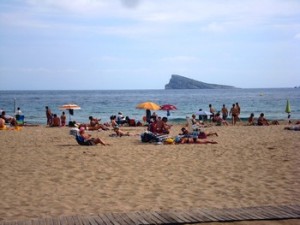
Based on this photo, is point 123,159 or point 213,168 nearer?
point 213,168

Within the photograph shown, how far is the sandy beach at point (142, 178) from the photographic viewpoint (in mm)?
6004

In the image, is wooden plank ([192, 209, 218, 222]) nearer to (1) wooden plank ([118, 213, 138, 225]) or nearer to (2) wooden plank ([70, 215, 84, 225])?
(1) wooden plank ([118, 213, 138, 225])

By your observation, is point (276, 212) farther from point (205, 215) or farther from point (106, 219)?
point (106, 219)

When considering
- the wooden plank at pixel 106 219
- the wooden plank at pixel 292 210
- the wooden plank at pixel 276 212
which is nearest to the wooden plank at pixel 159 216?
the wooden plank at pixel 106 219

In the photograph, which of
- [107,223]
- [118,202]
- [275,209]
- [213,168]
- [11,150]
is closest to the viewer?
[107,223]

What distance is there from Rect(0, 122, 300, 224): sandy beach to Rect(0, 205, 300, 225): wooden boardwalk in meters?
0.35

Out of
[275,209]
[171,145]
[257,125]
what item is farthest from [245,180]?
[257,125]

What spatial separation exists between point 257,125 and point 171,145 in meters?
10.6

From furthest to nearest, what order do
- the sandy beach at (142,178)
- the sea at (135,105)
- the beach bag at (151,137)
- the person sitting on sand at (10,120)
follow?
the sea at (135,105), the person sitting on sand at (10,120), the beach bag at (151,137), the sandy beach at (142,178)

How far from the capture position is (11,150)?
39.4 feet

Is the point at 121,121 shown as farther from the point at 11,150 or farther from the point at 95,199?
the point at 95,199

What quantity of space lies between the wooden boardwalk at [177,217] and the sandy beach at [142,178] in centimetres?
35

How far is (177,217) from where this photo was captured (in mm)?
5039

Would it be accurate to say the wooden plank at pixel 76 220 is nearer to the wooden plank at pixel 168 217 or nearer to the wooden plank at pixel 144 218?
the wooden plank at pixel 144 218
